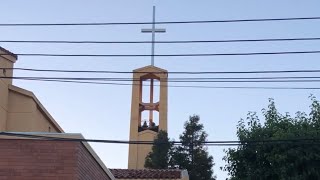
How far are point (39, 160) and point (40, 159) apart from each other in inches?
1.2

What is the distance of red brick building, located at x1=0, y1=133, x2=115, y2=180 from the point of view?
15539mm

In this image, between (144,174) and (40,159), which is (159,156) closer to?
(144,174)

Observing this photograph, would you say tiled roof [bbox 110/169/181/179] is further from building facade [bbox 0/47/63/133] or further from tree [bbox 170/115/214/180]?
tree [bbox 170/115/214/180]

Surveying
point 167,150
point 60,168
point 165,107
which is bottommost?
point 60,168

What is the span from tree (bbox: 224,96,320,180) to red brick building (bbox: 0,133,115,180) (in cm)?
892

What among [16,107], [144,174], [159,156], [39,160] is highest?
[159,156]

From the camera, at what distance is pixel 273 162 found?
2441cm

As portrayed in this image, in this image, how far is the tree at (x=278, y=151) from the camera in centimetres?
2397

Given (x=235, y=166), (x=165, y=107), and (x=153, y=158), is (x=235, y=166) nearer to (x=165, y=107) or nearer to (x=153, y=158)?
(x=153, y=158)

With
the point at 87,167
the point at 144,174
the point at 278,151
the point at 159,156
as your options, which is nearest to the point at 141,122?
the point at 159,156

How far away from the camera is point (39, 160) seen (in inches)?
617

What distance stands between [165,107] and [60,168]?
102 feet

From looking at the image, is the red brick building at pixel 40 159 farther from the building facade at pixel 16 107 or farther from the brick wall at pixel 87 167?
the building facade at pixel 16 107

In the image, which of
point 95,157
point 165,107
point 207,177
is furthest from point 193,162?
point 95,157
